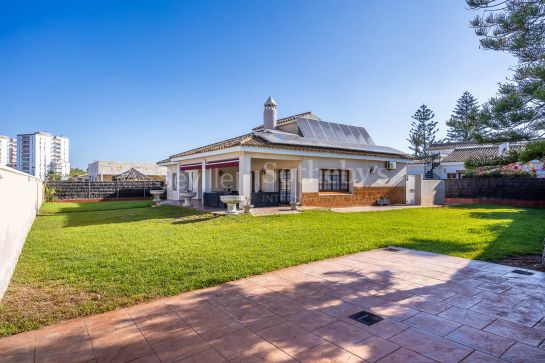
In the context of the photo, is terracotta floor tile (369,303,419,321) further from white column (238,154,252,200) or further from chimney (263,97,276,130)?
chimney (263,97,276,130)

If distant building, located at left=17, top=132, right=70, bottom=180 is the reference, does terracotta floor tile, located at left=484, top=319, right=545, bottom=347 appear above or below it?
below

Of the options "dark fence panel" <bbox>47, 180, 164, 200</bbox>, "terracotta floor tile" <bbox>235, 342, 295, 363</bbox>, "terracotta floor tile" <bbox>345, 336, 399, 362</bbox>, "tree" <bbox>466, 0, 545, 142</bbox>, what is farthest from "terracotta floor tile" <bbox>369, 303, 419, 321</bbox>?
"dark fence panel" <bbox>47, 180, 164, 200</bbox>

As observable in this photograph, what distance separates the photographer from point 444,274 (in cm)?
571

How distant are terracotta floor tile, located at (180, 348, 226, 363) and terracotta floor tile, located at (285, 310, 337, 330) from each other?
1137mm

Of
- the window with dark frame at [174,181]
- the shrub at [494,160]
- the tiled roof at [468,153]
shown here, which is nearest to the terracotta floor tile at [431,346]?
the shrub at [494,160]

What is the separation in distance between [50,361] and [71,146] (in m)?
128

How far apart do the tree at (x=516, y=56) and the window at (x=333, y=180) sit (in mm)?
10596

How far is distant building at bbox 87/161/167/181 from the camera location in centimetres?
5131

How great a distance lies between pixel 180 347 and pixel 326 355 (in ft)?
5.19

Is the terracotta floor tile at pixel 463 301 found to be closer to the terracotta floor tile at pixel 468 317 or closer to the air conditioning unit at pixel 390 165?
the terracotta floor tile at pixel 468 317

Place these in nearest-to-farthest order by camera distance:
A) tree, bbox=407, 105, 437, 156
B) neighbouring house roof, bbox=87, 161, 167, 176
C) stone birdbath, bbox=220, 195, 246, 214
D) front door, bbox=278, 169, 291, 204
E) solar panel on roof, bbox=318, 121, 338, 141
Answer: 1. stone birdbath, bbox=220, 195, 246, 214
2. front door, bbox=278, 169, 291, 204
3. solar panel on roof, bbox=318, 121, 338, 141
4. tree, bbox=407, 105, 437, 156
5. neighbouring house roof, bbox=87, 161, 167, 176

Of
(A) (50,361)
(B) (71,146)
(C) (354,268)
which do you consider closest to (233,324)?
(A) (50,361)

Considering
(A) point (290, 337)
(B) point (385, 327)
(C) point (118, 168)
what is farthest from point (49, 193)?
(C) point (118, 168)

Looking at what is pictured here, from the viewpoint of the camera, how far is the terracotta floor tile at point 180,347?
3043 millimetres
